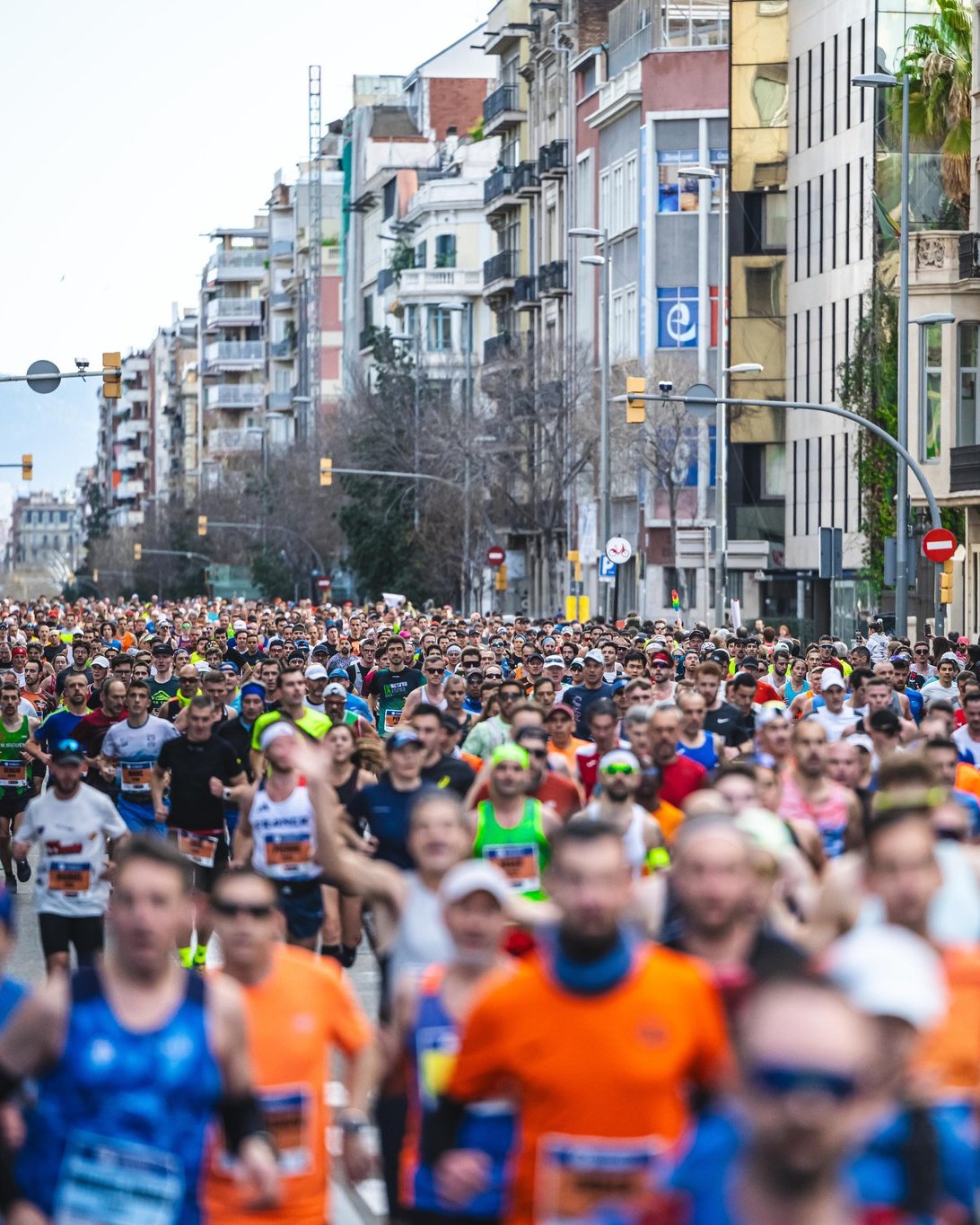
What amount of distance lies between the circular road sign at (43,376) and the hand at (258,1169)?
29499 millimetres

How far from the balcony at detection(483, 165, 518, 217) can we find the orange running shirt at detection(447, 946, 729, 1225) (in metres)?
79.4

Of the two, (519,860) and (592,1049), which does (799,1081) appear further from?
(519,860)

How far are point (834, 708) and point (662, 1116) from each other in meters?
11.4

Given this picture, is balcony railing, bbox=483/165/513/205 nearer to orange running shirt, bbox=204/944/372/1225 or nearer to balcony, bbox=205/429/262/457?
balcony, bbox=205/429/262/457

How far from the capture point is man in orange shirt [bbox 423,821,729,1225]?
5.52m

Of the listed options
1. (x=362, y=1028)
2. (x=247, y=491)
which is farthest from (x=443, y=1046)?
(x=247, y=491)

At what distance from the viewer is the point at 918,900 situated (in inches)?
238

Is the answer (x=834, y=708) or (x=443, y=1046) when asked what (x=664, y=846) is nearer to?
(x=443, y=1046)

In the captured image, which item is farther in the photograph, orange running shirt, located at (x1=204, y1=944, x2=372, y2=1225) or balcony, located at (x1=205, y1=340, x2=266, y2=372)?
balcony, located at (x1=205, y1=340, x2=266, y2=372)

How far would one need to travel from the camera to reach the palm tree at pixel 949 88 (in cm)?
5141

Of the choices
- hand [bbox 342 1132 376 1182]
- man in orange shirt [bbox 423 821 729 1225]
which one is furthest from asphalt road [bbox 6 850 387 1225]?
man in orange shirt [bbox 423 821 729 1225]

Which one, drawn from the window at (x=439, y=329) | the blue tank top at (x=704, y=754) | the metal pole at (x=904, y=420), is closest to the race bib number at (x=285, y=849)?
the blue tank top at (x=704, y=754)

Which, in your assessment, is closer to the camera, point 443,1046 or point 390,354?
point 443,1046

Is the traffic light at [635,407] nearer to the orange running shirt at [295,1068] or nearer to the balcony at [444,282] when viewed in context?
the orange running shirt at [295,1068]
